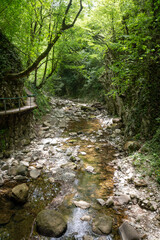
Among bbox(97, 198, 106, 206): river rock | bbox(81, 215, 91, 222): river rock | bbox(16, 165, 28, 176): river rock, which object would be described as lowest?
bbox(81, 215, 91, 222): river rock

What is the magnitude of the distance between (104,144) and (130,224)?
5.28m

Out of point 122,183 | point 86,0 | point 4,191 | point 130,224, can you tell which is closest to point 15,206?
point 4,191

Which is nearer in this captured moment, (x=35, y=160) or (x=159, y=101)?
(x=159, y=101)

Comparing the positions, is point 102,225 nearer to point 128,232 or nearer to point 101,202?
point 128,232

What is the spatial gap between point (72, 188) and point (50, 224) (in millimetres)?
1677

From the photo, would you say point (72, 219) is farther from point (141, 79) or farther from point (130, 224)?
point (141, 79)

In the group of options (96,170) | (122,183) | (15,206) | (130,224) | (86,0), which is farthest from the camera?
(86,0)

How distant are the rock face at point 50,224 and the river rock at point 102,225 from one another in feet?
2.47

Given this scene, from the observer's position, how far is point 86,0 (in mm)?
8555

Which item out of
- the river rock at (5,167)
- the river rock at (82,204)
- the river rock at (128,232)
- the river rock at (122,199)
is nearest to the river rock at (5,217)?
the river rock at (82,204)

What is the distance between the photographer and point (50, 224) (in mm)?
3516

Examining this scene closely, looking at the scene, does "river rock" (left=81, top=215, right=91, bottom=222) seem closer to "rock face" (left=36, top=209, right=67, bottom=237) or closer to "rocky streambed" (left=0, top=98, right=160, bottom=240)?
"rocky streambed" (left=0, top=98, right=160, bottom=240)

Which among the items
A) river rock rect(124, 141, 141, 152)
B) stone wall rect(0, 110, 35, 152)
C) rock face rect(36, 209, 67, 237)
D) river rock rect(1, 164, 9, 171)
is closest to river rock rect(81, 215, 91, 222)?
rock face rect(36, 209, 67, 237)

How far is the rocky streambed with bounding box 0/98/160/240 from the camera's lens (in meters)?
3.57
